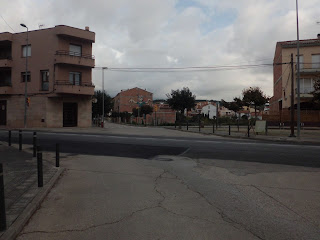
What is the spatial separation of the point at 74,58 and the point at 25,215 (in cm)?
3061

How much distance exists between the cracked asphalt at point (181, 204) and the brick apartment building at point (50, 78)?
25.9m

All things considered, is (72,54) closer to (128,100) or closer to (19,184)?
(19,184)

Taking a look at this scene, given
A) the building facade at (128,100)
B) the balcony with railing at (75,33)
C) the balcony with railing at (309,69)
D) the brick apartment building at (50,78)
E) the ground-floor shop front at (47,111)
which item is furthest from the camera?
the building facade at (128,100)

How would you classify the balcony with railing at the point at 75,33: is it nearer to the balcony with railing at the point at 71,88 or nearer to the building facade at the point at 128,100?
the balcony with railing at the point at 71,88

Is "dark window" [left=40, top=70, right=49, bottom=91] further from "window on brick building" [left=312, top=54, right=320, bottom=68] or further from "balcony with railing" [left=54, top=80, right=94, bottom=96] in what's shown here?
"window on brick building" [left=312, top=54, right=320, bottom=68]

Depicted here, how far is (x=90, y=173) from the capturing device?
8039 mm

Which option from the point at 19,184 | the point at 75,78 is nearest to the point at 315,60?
the point at 75,78

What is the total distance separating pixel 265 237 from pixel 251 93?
108ft

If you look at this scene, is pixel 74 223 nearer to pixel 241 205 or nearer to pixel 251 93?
pixel 241 205

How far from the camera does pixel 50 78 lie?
32594 millimetres

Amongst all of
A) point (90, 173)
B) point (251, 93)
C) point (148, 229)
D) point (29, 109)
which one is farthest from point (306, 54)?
point (148, 229)

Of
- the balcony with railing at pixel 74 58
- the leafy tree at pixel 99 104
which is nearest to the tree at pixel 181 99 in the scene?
the leafy tree at pixel 99 104

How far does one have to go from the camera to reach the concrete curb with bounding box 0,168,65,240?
373cm

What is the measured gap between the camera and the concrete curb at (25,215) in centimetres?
373
